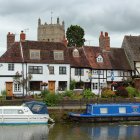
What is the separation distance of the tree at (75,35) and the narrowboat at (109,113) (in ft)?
135

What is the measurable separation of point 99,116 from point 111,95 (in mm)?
10096

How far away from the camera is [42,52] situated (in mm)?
66000

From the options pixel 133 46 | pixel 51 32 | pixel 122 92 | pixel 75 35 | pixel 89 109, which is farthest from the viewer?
pixel 51 32

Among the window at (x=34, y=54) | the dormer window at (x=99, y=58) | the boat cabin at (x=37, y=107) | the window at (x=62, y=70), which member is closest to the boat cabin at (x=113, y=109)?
the boat cabin at (x=37, y=107)

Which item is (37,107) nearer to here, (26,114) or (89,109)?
(26,114)

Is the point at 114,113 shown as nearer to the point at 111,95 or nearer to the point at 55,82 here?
the point at 111,95

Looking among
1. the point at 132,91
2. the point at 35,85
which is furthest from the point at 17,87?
the point at 132,91

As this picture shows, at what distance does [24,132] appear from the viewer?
141 ft

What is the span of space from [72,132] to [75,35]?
51.0m

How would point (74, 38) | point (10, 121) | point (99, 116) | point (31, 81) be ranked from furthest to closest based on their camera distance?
point (74, 38) < point (31, 81) < point (99, 116) < point (10, 121)

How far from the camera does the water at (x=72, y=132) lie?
4016 centimetres

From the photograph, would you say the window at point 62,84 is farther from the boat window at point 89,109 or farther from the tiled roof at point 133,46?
the boat window at point 89,109

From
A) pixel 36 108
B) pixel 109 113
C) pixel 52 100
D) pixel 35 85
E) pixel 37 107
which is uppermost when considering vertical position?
pixel 35 85

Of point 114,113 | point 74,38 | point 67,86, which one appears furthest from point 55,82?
point 74,38
